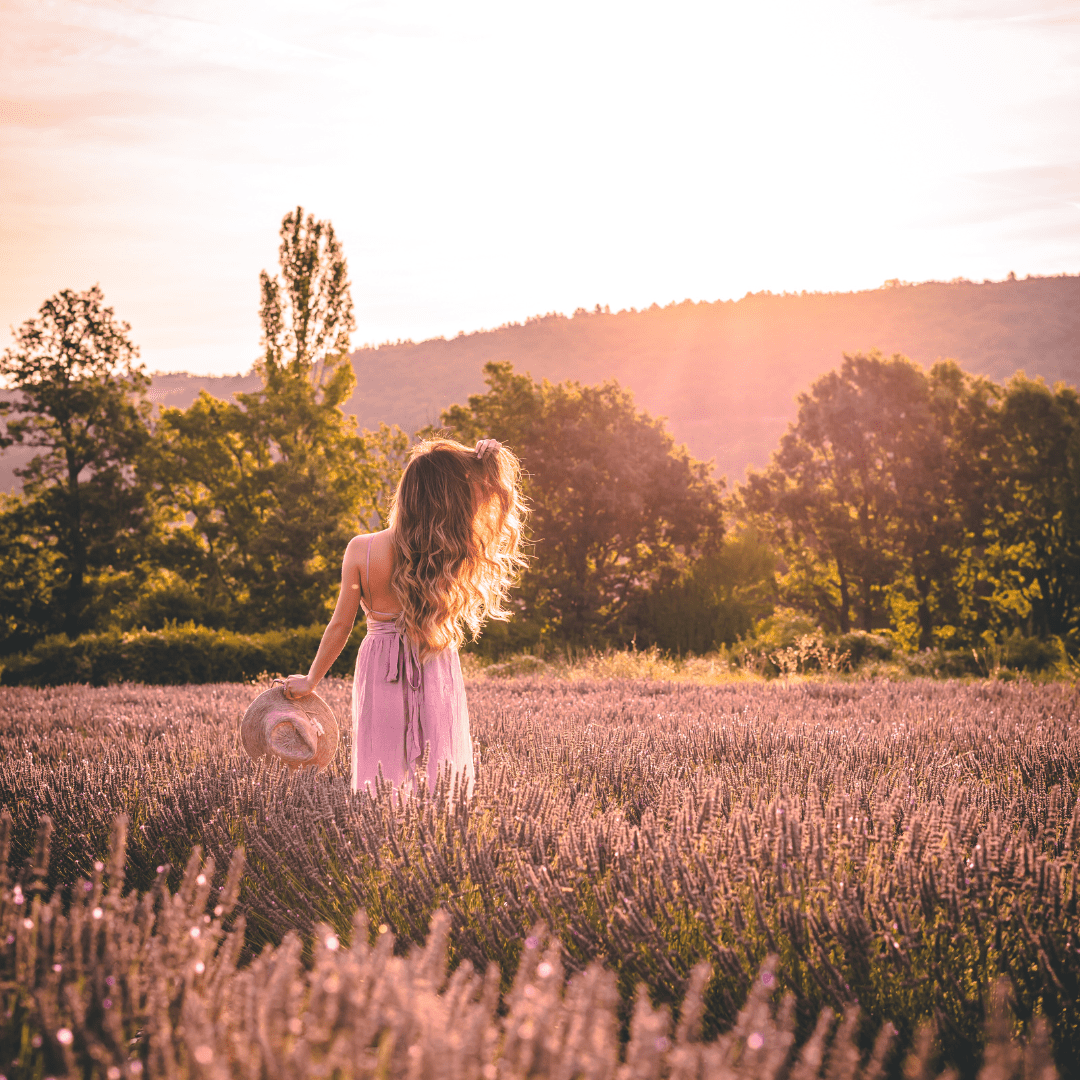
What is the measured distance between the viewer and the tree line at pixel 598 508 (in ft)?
59.2

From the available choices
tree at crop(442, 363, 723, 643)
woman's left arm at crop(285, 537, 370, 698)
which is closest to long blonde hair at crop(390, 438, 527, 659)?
Result: woman's left arm at crop(285, 537, 370, 698)

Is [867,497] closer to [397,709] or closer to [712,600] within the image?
[712,600]

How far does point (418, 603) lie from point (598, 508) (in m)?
18.5

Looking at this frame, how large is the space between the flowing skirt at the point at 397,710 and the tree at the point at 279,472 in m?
16.5

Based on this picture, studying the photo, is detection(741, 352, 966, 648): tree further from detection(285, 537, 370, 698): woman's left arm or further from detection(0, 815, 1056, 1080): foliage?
detection(0, 815, 1056, 1080): foliage

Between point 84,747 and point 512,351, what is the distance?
10604 centimetres

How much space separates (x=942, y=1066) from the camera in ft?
5.69

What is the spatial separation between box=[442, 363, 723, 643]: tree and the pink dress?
56.1 ft

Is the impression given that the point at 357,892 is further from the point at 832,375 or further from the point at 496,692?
the point at 832,375

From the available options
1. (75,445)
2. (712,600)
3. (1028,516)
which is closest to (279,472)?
(75,445)

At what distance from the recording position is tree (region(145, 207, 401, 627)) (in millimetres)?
20000

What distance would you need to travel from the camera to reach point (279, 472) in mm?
21812

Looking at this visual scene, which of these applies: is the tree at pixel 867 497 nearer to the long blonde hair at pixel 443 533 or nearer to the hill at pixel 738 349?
the long blonde hair at pixel 443 533

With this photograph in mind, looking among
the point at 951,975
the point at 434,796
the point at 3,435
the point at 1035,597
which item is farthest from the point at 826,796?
the point at 3,435
